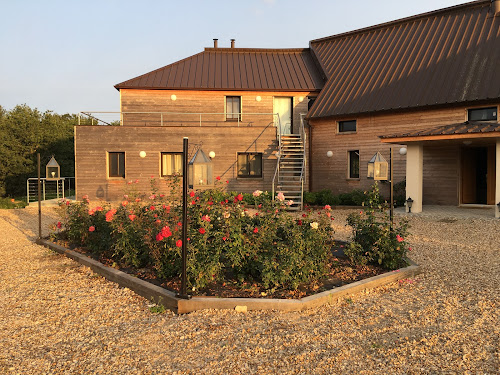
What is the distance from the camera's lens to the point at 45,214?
14.4 metres

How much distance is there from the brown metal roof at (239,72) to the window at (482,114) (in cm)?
733

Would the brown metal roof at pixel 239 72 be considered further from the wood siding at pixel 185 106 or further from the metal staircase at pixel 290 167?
the metal staircase at pixel 290 167

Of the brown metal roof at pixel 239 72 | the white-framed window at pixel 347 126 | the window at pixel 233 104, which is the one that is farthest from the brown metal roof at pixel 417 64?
the window at pixel 233 104

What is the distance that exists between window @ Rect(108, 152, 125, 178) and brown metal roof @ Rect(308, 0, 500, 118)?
358 inches

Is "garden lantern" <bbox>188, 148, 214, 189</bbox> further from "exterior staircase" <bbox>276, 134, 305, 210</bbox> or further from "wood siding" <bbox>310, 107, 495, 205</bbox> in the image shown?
"wood siding" <bbox>310, 107, 495, 205</bbox>

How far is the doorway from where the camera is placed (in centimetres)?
1502

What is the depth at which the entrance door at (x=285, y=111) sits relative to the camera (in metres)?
19.9

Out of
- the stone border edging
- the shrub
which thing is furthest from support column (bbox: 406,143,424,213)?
the stone border edging

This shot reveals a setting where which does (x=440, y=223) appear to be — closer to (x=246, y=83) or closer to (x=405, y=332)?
(x=405, y=332)

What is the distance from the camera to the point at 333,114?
696 inches

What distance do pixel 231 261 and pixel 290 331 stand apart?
1.51 metres

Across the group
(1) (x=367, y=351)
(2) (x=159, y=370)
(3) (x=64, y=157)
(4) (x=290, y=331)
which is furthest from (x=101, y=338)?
(3) (x=64, y=157)

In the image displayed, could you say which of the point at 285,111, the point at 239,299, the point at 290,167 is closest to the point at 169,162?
the point at 290,167

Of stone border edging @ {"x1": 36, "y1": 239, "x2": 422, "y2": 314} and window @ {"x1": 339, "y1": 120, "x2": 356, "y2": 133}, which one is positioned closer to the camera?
stone border edging @ {"x1": 36, "y1": 239, "x2": 422, "y2": 314}
